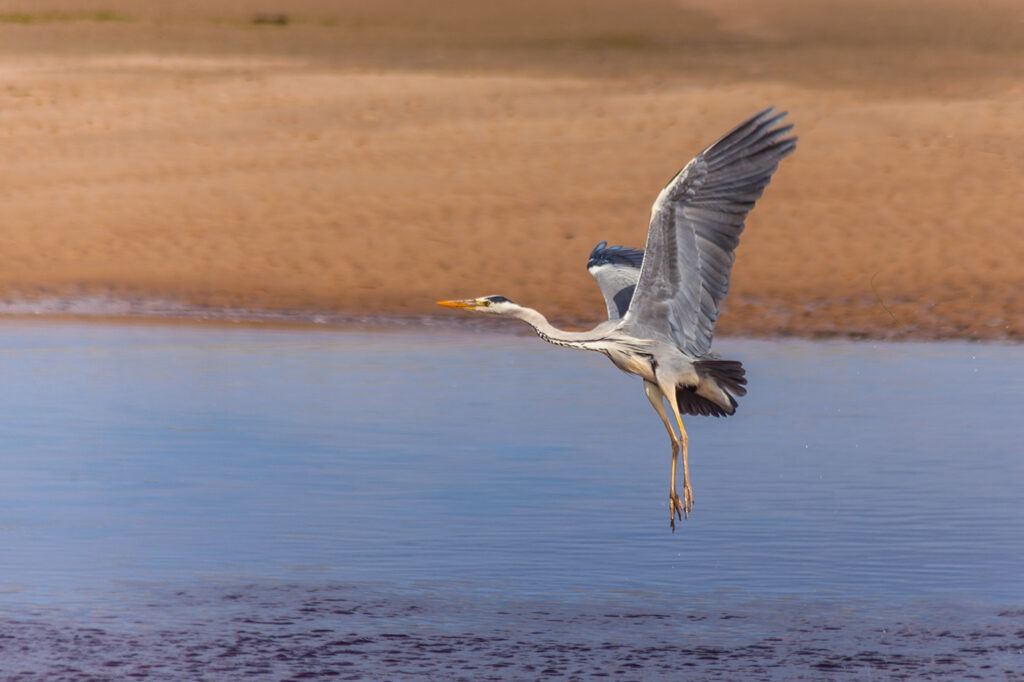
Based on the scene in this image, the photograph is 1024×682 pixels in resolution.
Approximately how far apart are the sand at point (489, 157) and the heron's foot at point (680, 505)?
6682 mm

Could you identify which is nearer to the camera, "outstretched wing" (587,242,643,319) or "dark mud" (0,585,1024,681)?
"dark mud" (0,585,1024,681)

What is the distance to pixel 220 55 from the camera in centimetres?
2950

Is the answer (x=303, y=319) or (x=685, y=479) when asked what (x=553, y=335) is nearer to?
(x=685, y=479)

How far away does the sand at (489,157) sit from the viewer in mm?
16609

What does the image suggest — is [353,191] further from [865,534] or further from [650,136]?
[865,534]

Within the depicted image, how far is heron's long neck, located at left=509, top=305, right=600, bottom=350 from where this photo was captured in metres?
7.82

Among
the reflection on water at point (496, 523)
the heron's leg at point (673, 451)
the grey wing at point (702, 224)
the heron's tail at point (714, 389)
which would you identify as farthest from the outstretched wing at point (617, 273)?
the reflection on water at point (496, 523)

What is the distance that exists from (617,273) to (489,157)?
516 inches

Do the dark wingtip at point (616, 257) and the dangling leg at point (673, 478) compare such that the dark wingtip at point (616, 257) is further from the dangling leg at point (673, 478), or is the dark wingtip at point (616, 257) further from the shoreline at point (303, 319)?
the shoreline at point (303, 319)

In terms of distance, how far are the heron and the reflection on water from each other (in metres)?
0.63

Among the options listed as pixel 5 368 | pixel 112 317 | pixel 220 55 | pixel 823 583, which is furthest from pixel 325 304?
pixel 220 55

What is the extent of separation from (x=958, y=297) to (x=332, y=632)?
10089mm

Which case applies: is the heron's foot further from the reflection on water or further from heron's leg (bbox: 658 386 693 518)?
the reflection on water

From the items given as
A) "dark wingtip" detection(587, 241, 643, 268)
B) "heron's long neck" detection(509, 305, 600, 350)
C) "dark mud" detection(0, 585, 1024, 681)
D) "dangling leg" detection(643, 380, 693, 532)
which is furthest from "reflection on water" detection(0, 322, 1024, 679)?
"dark wingtip" detection(587, 241, 643, 268)
